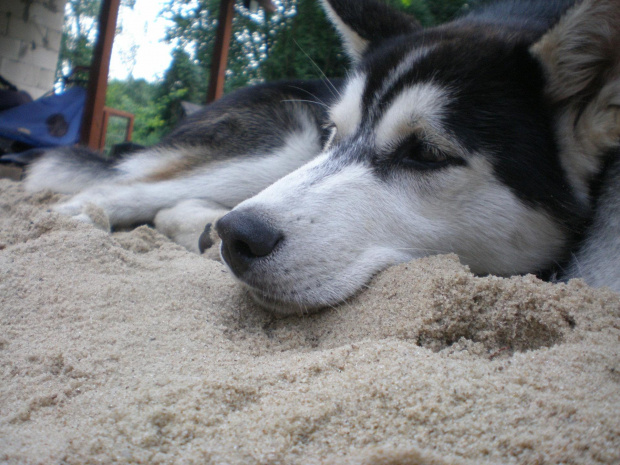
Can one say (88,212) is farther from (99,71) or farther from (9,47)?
(9,47)

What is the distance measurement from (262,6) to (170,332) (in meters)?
6.69

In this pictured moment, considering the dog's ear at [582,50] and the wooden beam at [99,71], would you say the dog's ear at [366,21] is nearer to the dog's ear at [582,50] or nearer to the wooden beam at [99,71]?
the dog's ear at [582,50]

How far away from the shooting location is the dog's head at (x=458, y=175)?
63.2 inches

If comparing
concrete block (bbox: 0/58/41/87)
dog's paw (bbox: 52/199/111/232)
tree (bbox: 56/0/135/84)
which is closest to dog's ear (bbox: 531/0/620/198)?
dog's paw (bbox: 52/199/111/232)

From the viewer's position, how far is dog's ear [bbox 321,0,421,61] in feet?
8.40

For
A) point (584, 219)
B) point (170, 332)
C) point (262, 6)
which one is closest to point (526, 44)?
point (584, 219)

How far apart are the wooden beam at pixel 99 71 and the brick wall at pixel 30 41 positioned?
4.25m

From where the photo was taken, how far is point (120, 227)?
3.00 m

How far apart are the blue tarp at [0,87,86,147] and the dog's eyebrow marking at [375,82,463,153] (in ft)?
17.3

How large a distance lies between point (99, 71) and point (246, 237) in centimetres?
489

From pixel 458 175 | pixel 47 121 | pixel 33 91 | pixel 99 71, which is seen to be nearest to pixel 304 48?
pixel 99 71

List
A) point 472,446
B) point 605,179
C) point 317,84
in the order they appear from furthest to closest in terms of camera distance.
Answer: point 317,84 → point 605,179 → point 472,446

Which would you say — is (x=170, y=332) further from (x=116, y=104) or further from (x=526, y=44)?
(x=116, y=104)

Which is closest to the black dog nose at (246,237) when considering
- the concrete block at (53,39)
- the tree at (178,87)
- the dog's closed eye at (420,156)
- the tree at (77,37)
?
the dog's closed eye at (420,156)
